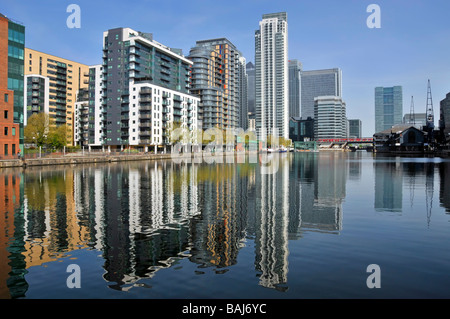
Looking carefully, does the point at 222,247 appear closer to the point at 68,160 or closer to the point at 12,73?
the point at 68,160

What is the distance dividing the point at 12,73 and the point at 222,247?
10325 centimetres

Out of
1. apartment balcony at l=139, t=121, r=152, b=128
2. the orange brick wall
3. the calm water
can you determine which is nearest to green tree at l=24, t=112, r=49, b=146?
the orange brick wall

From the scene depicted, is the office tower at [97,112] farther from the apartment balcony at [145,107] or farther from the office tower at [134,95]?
the apartment balcony at [145,107]

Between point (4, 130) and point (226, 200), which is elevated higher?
point (4, 130)

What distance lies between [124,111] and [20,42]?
63.8 meters

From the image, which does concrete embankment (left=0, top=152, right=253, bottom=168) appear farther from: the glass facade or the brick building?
the glass facade

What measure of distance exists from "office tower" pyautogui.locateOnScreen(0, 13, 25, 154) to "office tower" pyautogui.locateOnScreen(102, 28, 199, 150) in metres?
61.4

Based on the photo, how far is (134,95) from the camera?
15912 cm

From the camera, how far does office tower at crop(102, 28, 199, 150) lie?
516ft

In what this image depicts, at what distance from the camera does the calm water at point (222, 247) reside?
12492 mm

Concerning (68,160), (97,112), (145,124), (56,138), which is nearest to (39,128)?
(56,138)
